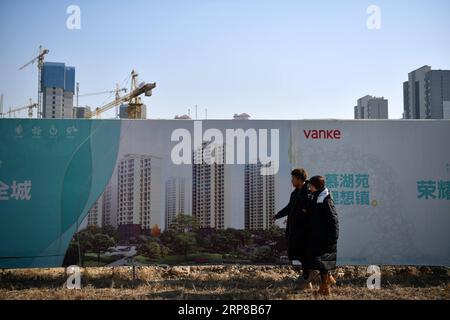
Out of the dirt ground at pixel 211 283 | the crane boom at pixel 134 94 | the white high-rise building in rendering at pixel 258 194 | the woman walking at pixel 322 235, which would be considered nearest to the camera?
the woman walking at pixel 322 235

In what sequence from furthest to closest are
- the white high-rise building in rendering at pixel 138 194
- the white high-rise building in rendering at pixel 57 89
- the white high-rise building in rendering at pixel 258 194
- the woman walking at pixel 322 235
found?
the white high-rise building in rendering at pixel 57 89, the white high-rise building in rendering at pixel 258 194, the white high-rise building in rendering at pixel 138 194, the woman walking at pixel 322 235

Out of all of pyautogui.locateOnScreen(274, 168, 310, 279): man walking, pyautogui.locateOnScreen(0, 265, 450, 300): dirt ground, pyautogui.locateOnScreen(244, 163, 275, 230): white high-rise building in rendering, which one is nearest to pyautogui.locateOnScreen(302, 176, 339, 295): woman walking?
pyautogui.locateOnScreen(274, 168, 310, 279): man walking

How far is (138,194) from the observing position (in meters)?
8.03

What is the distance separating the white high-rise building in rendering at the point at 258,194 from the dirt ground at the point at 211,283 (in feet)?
3.72

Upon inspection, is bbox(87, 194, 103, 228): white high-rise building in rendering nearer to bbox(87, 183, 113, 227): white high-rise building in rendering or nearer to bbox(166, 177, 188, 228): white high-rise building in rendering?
bbox(87, 183, 113, 227): white high-rise building in rendering

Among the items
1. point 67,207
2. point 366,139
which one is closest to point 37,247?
point 67,207

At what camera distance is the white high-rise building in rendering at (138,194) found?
26.1ft

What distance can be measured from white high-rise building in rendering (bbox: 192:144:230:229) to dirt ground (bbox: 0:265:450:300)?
1.09 metres

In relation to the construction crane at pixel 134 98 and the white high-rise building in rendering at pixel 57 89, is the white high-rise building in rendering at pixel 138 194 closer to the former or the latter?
the construction crane at pixel 134 98

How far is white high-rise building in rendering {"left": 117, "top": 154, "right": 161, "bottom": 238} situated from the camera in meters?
7.96

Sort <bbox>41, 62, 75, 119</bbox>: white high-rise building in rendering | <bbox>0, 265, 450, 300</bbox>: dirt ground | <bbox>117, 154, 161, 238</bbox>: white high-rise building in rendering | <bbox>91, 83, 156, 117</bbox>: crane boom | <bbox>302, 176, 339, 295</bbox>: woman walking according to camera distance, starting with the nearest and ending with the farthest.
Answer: <bbox>302, 176, 339, 295</bbox>: woman walking < <bbox>0, 265, 450, 300</bbox>: dirt ground < <bbox>117, 154, 161, 238</bbox>: white high-rise building in rendering < <bbox>91, 83, 156, 117</bbox>: crane boom < <bbox>41, 62, 75, 119</bbox>: white high-rise building in rendering

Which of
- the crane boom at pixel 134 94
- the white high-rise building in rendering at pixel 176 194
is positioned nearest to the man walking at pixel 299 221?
the white high-rise building in rendering at pixel 176 194

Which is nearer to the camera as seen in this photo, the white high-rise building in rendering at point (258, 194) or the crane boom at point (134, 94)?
the white high-rise building in rendering at point (258, 194)
